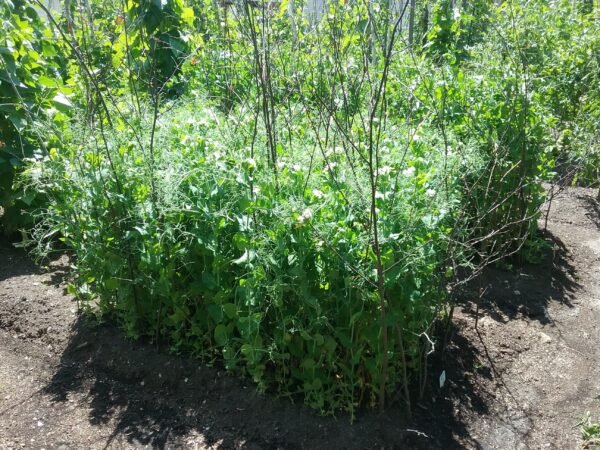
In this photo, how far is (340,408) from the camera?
9.24 feet

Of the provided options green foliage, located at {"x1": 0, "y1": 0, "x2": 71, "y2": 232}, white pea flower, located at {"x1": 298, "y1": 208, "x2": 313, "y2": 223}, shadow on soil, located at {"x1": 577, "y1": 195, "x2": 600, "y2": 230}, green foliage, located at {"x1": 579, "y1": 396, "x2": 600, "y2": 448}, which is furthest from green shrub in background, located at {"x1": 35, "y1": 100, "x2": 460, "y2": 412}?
shadow on soil, located at {"x1": 577, "y1": 195, "x2": 600, "y2": 230}

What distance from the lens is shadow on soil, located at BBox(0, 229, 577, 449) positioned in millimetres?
2736

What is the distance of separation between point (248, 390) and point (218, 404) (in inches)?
5.9

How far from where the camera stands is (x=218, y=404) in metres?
2.91

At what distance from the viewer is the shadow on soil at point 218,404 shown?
2.74 m

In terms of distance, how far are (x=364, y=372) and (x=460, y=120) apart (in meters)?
2.14

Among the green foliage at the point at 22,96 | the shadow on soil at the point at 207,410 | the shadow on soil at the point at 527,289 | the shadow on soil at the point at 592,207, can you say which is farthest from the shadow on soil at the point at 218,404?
the shadow on soil at the point at 592,207

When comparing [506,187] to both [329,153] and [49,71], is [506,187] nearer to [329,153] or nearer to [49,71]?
[329,153]

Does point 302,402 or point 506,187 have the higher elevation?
point 506,187

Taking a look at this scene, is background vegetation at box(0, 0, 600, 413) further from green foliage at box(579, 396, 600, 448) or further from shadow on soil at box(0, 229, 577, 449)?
green foliage at box(579, 396, 600, 448)

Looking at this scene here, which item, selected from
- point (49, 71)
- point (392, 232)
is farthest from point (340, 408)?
point (49, 71)

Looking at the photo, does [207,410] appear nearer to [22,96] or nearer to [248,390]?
[248,390]

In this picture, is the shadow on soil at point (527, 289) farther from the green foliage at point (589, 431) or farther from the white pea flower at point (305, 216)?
the white pea flower at point (305, 216)

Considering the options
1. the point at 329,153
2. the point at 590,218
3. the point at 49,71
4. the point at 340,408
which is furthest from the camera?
the point at 590,218
